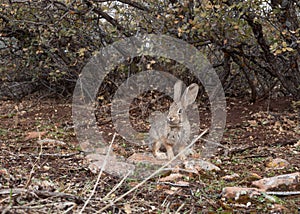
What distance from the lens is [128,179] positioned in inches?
147

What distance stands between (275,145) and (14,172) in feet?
10.7

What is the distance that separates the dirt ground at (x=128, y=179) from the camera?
9.41 feet

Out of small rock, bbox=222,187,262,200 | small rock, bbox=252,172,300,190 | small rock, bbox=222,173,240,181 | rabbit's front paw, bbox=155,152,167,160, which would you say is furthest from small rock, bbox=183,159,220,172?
small rock, bbox=222,187,262,200

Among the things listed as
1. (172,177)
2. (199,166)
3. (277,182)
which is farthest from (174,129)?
(277,182)

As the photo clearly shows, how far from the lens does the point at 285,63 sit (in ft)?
24.1

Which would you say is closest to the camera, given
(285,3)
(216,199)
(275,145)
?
(216,199)

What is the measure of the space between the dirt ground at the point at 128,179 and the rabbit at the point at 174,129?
44 cm

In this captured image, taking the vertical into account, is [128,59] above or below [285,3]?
below

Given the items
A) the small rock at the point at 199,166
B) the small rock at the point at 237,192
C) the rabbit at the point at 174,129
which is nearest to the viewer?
the small rock at the point at 237,192

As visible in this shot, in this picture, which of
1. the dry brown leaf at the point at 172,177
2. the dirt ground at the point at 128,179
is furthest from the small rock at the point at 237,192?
the dry brown leaf at the point at 172,177

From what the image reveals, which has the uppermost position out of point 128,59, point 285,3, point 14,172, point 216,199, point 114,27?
point 285,3

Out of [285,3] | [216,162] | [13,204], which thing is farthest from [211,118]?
[13,204]

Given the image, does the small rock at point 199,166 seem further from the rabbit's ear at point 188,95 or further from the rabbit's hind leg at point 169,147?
the rabbit's ear at point 188,95

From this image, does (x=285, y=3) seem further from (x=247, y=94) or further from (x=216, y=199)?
(x=216, y=199)
